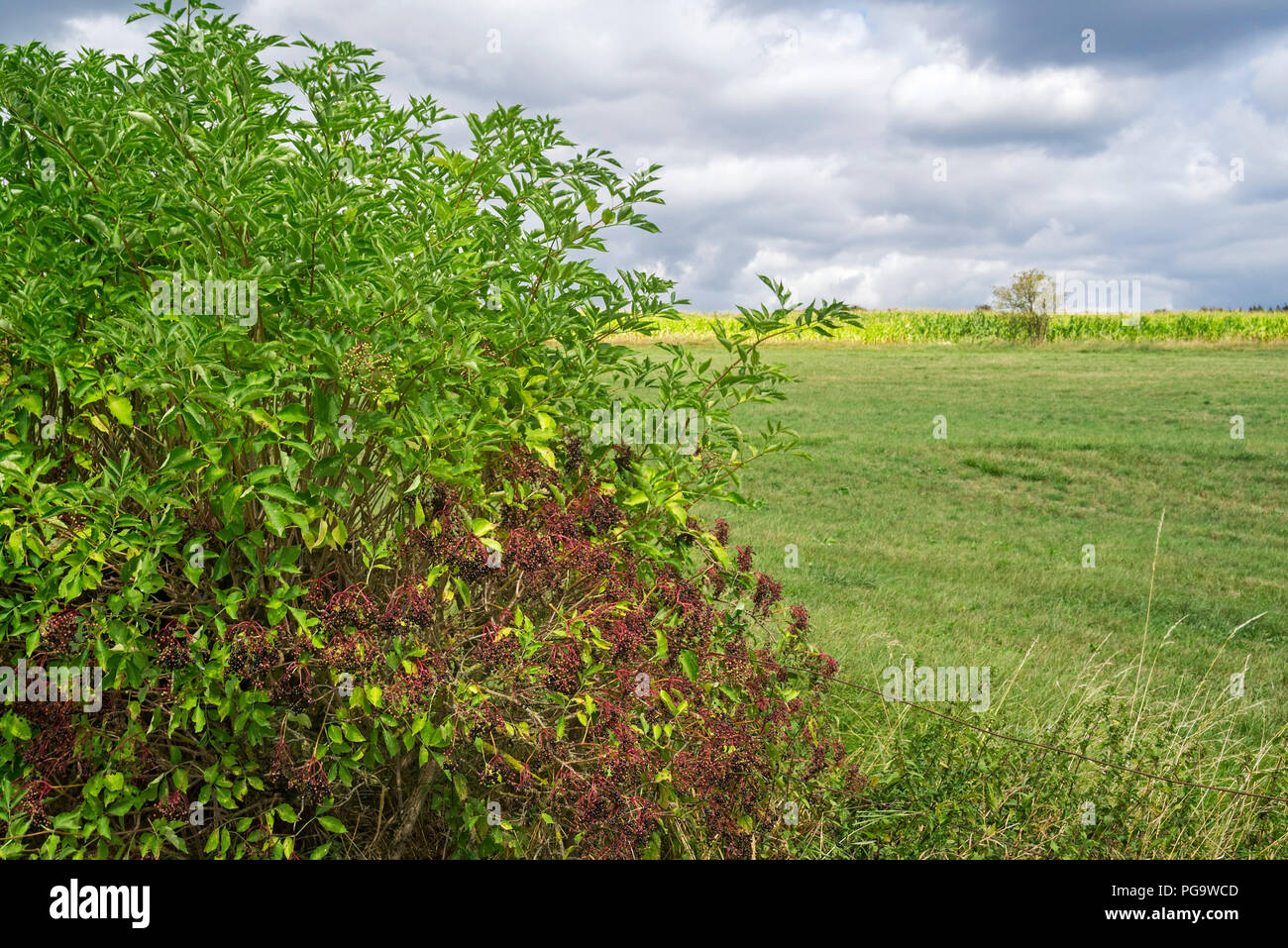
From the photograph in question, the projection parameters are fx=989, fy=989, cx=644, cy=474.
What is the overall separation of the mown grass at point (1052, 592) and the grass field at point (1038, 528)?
4cm

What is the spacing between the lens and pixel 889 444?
49.7 ft

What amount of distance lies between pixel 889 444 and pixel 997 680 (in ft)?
31.9

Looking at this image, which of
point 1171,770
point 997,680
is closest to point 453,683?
point 1171,770

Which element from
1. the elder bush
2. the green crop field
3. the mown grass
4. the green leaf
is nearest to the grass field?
the mown grass

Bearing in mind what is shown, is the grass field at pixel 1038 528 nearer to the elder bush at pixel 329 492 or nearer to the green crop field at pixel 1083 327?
the elder bush at pixel 329 492

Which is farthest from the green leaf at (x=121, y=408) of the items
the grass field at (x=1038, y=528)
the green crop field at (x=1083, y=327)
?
the green crop field at (x=1083, y=327)

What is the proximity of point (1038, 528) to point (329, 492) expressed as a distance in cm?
974

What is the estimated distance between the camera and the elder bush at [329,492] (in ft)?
9.09

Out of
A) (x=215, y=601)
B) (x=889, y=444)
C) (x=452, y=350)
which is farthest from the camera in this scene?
(x=889, y=444)

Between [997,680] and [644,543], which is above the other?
[644,543]

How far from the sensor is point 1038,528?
36.0ft

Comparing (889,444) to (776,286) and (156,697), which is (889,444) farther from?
(156,697)

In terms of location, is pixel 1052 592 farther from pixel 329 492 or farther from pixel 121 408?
pixel 121 408

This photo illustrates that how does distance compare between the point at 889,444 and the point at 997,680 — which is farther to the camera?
the point at 889,444
